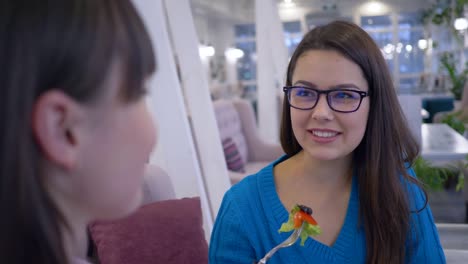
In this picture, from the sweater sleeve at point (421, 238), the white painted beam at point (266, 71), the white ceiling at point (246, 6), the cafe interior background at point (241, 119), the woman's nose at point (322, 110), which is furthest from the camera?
the white ceiling at point (246, 6)

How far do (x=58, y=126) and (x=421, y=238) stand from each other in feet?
3.58

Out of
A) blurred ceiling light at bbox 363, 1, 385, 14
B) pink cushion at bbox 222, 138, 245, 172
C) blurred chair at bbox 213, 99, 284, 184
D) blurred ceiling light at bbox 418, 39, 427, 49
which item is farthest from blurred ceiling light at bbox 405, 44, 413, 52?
pink cushion at bbox 222, 138, 245, 172

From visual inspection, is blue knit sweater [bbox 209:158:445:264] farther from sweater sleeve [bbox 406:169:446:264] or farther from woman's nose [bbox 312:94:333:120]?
woman's nose [bbox 312:94:333:120]

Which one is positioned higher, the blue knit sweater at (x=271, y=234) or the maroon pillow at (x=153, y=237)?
the blue knit sweater at (x=271, y=234)

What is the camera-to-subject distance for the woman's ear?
16.5 inches

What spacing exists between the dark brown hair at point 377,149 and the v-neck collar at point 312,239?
0.02 m

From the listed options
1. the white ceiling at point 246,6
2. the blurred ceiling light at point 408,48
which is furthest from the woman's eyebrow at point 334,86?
the blurred ceiling light at point 408,48

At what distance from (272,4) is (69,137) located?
5.60m

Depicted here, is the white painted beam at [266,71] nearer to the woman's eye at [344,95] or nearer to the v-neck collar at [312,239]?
the v-neck collar at [312,239]

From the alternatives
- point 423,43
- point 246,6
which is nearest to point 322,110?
point 423,43

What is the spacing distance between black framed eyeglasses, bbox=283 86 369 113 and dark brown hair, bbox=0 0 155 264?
2.46 feet

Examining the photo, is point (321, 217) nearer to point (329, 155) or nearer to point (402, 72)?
point (329, 155)

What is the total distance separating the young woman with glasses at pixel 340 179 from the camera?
1.14 m

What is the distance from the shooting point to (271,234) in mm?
1201
